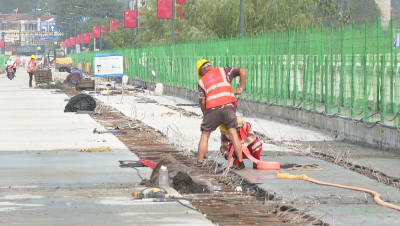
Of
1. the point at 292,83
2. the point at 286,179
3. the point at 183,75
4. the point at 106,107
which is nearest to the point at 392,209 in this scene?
the point at 286,179

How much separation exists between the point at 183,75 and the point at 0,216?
→ 2929cm

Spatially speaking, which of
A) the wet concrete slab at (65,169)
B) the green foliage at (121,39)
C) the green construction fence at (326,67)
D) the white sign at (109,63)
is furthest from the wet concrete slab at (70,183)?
the green foliage at (121,39)

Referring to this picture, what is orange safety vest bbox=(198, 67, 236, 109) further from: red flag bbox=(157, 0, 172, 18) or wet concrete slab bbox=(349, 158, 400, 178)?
red flag bbox=(157, 0, 172, 18)

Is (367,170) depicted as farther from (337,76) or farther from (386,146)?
(337,76)

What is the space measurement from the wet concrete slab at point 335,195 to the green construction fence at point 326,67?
3995 mm

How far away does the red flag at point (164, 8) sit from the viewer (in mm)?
45219

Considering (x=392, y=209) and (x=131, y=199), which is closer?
(x=392, y=209)

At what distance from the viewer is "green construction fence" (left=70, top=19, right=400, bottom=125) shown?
15195 millimetres

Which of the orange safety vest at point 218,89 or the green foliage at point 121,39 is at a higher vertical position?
the green foliage at point 121,39

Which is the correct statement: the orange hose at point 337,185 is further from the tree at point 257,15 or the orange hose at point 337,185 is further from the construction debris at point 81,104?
the tree at point 257,15

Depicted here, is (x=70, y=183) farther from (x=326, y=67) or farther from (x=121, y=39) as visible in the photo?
(x=121, y=39)

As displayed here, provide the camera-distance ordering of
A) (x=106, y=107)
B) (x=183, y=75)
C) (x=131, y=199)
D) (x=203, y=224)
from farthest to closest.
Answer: (x=183, y=75)
(x=106, y=107)
(x=131, y=199)
(x=203, y=224)

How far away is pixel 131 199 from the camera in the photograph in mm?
9055

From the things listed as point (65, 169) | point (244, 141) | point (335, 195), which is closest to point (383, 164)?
point (244, 141)
